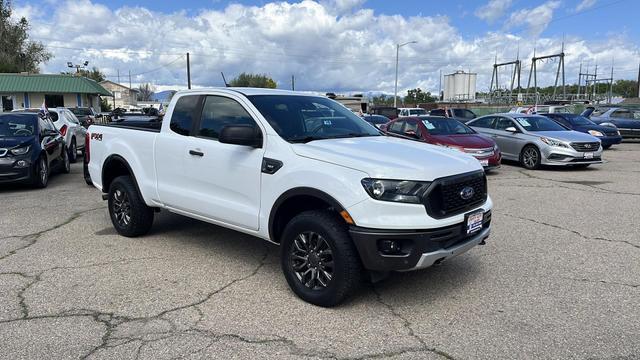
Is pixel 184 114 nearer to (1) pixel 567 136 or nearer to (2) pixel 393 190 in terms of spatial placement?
(2) pixel 393 190

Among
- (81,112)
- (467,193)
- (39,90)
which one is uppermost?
(39,90)

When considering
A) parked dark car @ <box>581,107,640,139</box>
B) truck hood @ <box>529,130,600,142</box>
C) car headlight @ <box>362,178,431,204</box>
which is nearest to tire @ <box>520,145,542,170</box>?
truck hood @ <box>529,130,600,142</box>

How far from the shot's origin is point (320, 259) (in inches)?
162

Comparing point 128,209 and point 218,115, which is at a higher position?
point 218,115

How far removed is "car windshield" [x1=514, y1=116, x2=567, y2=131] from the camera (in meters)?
13.9

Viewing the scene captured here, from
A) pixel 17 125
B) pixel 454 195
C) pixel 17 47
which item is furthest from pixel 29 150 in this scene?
pixel 17 47

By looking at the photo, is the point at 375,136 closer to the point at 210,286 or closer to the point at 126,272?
the point at 210,286

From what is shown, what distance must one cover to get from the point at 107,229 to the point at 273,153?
356cm

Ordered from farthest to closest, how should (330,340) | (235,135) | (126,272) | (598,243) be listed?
(598,243) → (126,272) → (235,135) → (330,340)

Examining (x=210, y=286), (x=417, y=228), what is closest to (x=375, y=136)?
(x=417, y=228)

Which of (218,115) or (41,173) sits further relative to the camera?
(41,173)

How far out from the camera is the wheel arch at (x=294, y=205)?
3988mm

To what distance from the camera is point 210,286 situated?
4.70m

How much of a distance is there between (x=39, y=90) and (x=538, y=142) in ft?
Result: 159
